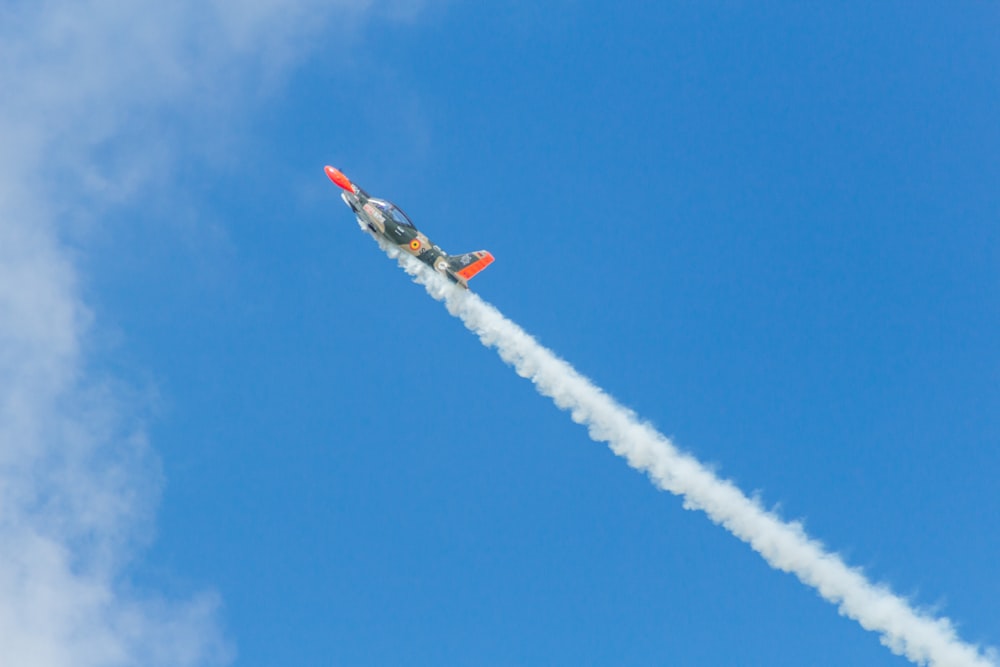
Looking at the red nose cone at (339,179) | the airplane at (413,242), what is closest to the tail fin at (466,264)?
the airplane at (413,242)

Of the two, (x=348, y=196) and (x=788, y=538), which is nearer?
(x=788, y=538)

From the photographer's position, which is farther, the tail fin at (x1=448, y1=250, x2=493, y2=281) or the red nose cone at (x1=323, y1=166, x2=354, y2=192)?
the red nose cone at (x1=323, y1=166, x2=354, y2=192)

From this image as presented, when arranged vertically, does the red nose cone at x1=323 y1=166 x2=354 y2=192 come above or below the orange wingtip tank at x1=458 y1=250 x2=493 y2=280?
below

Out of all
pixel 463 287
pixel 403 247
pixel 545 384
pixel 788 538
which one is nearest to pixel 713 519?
pixel 788 538

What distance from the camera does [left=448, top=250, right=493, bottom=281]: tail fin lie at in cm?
6925

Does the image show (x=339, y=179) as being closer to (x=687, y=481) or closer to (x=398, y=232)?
(x=398, y=232)

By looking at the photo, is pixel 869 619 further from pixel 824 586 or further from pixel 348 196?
pixel 348 196

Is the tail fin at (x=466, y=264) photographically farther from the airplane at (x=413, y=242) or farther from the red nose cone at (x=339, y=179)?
the red nose cone at (x=339, y=179)

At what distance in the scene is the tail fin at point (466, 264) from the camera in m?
69.2

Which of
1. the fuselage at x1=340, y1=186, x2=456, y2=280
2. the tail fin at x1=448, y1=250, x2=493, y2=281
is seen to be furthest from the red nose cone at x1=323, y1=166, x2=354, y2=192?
the tail fin at x1=448, y1=250, x2=493, y2=281

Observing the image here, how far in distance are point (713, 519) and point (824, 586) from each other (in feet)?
28.6

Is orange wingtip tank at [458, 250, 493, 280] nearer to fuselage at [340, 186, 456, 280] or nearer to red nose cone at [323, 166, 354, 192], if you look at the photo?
fuselage at [340, 186, 456, 280]

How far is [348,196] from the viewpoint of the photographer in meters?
70.4

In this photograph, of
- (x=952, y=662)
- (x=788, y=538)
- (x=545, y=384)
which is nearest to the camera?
(x=952, y=662)
